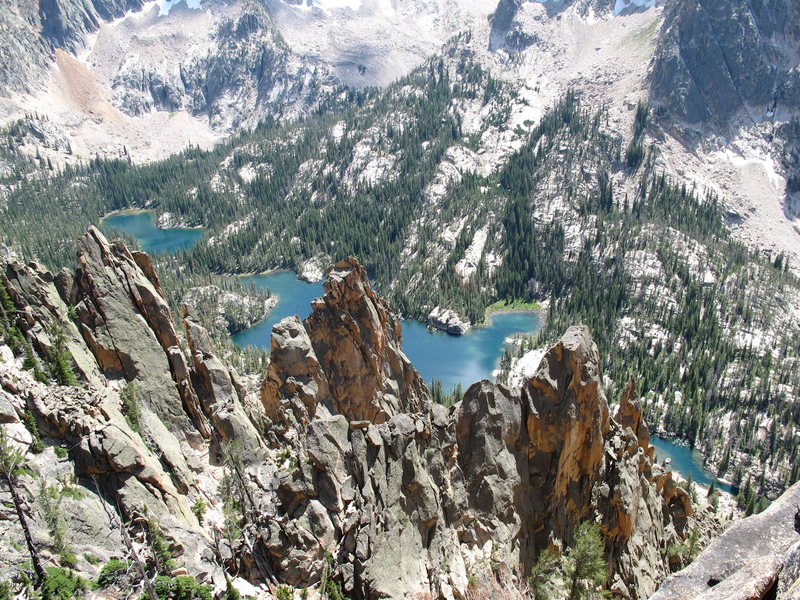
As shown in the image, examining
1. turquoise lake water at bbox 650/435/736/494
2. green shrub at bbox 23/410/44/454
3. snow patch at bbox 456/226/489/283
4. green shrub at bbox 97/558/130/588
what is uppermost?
green shrub at bbox 23/410/44/454

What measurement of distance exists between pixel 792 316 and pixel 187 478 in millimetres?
140947

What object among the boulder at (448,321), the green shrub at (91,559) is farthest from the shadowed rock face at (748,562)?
the boulder at (448,321)

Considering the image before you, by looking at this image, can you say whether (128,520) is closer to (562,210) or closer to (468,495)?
(468,495)

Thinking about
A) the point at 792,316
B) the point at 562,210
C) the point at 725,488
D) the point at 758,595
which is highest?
the point at 758,595

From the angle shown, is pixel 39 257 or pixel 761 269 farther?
pixel 39 257

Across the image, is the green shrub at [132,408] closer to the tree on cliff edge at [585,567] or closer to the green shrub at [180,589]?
the green shrub at [180,589]

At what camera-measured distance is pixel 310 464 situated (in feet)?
109

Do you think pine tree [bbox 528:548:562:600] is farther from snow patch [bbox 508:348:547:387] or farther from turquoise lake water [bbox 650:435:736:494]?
snow patch [bbox 508:348:547:387]

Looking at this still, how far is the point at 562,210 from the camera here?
173m

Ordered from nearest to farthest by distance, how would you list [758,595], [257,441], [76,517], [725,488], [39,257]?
[758,595], [76,517], [257,441], [725,488], [39,257]

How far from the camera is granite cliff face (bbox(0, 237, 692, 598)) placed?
30.3 metres

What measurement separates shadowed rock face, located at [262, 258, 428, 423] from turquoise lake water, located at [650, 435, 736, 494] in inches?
2143

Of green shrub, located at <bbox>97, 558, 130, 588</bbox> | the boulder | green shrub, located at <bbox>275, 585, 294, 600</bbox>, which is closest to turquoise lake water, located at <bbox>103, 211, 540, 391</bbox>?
the boulder

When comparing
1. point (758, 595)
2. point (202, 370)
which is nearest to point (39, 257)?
point (202, 370)
